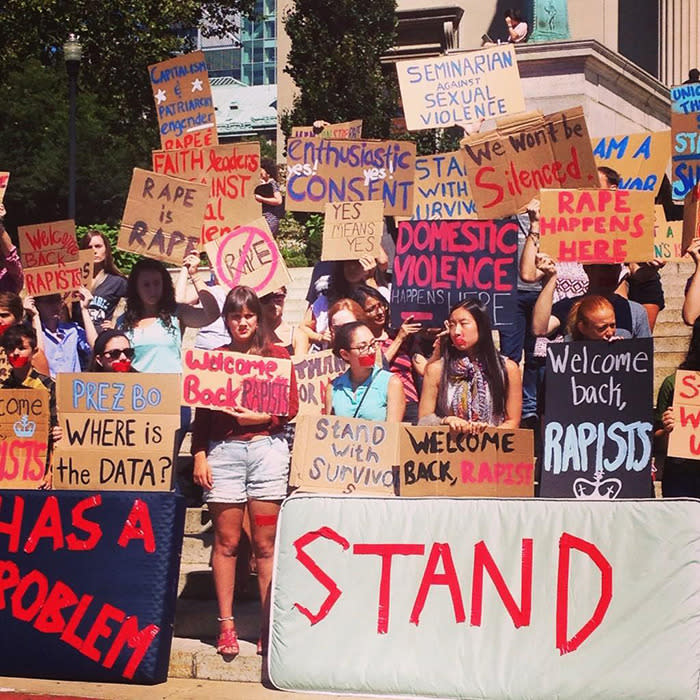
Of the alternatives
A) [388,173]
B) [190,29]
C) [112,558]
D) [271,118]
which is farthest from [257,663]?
[271,118]

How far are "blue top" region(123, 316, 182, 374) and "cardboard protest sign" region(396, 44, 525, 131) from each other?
257 cm

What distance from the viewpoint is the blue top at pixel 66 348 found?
9.48m

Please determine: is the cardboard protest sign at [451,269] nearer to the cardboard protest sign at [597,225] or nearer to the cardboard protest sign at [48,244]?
the cardboard protest sign at [597,225]

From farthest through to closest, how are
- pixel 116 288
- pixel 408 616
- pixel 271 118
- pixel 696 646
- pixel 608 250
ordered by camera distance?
pixel 271 118, pixel 116 288, pixel 608 250, pixel 408 616, pixel 696 646

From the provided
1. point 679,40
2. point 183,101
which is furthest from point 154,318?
point 679,40

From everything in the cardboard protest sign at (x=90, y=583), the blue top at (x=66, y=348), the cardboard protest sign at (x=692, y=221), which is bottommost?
the cardboard protest sign at (x=90, y=583)

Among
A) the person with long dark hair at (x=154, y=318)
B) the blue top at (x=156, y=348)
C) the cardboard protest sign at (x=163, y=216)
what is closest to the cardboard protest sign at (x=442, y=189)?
the cardboard protest sign at (x=163, y=216)

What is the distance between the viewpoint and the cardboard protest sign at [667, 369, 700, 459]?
6961mm

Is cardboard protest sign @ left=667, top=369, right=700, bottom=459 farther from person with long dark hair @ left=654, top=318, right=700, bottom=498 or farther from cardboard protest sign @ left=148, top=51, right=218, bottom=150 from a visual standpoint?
cardboard protest sign @ left=148, top=51, right=218, bottom=150

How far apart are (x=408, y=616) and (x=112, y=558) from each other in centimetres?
157

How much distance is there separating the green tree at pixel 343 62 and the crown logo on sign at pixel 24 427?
1856 cm

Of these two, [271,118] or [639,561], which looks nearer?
[639,561]

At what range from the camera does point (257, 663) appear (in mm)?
7266

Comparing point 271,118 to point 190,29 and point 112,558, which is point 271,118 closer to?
point 190,29
